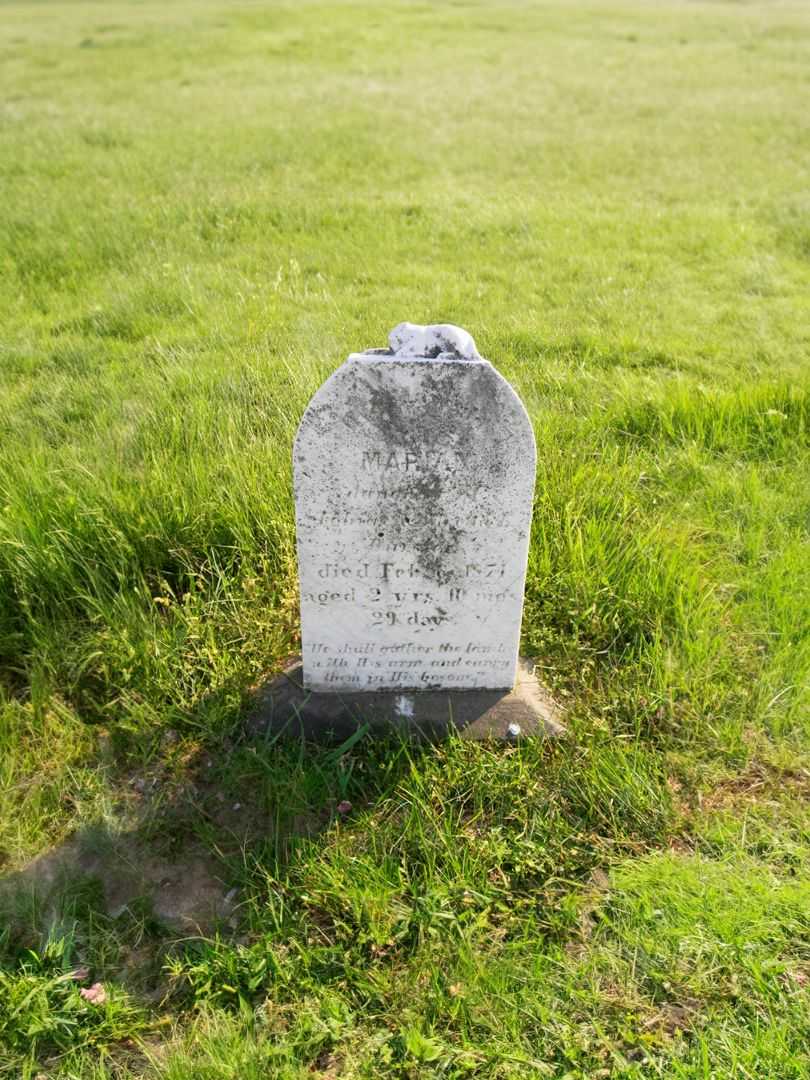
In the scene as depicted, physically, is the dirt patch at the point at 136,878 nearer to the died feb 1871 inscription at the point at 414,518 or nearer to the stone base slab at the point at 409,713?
the stone base slab at the point at 409,713

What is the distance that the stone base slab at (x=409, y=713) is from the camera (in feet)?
8.31

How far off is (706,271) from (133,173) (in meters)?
4.55

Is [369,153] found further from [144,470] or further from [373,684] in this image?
[373,684]

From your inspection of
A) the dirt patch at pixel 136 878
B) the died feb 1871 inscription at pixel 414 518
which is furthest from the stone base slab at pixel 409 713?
the dirt patch at pixel 136 878

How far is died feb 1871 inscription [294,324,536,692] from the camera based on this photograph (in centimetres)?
211

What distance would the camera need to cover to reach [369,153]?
25.0ft

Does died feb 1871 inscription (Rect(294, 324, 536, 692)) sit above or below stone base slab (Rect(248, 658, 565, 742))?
above

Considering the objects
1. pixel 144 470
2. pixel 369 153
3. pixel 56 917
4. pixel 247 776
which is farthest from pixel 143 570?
pixel 369 153

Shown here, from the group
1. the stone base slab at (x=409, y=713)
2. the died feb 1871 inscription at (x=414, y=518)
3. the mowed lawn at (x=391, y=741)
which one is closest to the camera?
the mowed lawn at (x=391, y=741)

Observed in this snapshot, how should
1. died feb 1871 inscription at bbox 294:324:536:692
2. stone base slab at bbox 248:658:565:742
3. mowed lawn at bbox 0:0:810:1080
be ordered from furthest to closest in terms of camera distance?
stone base slab at bbox 248:658:565:742, died feb 1871 inscription at bbox 294:324:536:692, mowed lawn at bbox 0:0:810:1080

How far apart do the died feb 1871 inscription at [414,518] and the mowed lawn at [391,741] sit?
266 millimetres

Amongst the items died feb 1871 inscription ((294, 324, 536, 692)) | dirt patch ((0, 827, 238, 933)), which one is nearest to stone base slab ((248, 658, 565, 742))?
died feb 1871 inscription ((294, 324, 536, 692))

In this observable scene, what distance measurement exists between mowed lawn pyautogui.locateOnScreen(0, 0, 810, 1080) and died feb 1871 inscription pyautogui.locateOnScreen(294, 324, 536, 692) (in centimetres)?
27

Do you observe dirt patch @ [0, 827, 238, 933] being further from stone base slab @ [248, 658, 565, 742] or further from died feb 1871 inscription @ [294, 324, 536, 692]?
died feb 1871 inscription @ [294, 324, 536, 692]
